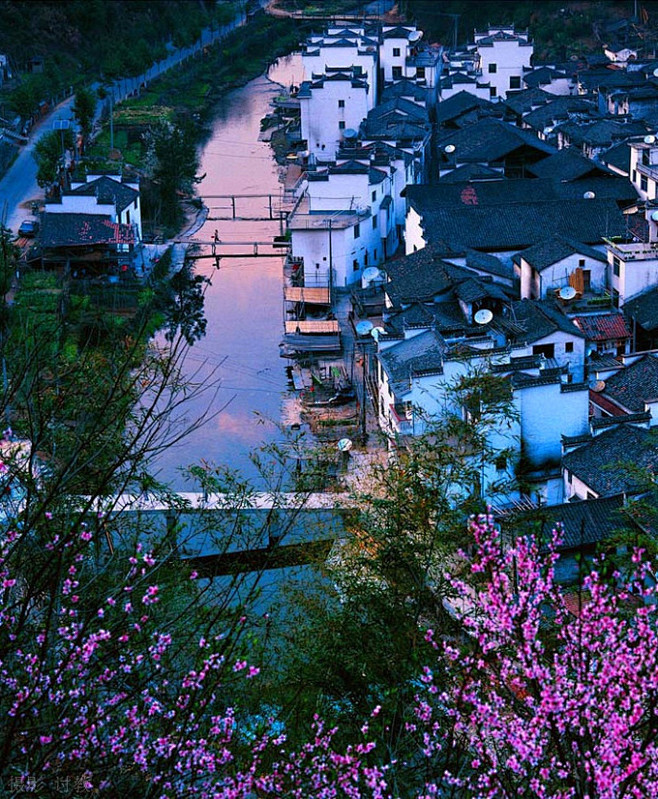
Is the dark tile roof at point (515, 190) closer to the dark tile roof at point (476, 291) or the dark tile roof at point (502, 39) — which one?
the dark tile roof at point (476, 291)

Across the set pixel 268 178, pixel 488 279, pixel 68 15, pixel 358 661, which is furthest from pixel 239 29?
pixel 358 661

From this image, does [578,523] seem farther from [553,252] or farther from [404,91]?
[404,91]

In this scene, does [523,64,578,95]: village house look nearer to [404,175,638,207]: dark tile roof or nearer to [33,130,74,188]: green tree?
[404,175,638,207]: dark tile roof

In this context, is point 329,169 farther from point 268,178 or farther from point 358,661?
point 358,661

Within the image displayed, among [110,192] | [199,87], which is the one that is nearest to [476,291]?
[110,192]

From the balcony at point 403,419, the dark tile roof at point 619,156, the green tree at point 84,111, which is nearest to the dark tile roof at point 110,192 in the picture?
the green tree at point 84,111

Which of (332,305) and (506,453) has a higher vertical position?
(506,453)
